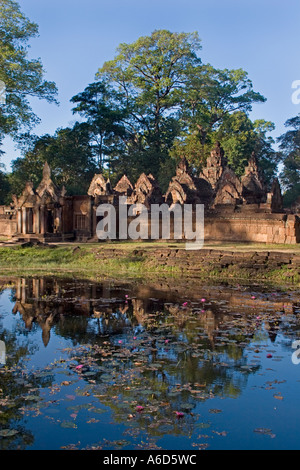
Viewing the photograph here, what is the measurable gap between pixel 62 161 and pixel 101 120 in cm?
781

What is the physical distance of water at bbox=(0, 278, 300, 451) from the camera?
4.80m

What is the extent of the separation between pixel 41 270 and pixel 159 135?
39064 mm

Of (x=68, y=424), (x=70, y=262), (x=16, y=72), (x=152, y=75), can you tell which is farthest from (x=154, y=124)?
(x=68, y=424)

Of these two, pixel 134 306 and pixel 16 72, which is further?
pixel 16 72

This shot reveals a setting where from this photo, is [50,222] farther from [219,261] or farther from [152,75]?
[152,75]

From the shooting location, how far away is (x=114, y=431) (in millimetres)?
4832

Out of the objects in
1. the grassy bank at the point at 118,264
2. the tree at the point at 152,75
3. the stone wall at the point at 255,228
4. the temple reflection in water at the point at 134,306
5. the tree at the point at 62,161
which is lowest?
the temple reflection in water at the point at 134,306

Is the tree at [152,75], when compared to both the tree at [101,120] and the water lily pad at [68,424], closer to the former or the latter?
Result: the tree at [101,120]
